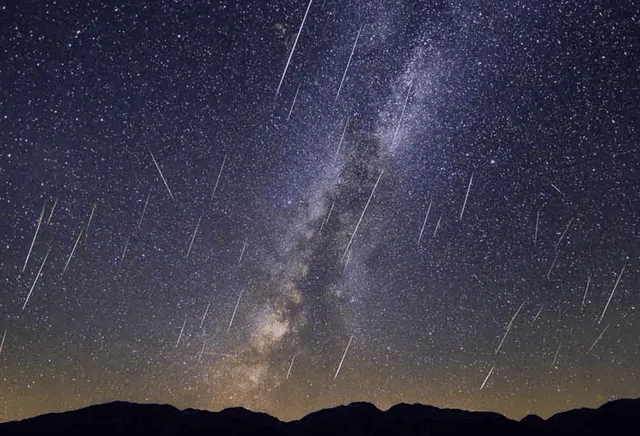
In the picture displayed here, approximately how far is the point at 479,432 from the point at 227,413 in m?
19.1

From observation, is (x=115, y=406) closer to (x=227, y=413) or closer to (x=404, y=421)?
(x=227, y=413)

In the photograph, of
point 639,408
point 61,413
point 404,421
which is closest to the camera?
point 639,408

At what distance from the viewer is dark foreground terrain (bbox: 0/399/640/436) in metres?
34.8

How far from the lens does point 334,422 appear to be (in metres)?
37.8

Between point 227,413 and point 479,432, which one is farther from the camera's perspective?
point 227,413

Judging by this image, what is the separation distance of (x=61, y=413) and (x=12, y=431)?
374 cm

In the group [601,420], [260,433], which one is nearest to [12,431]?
[260,433]

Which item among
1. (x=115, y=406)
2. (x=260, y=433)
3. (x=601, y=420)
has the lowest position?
(x=115, y=406)

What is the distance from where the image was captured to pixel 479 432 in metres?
35.5

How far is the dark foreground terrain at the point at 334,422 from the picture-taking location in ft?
114

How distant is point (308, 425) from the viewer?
38.1 metres

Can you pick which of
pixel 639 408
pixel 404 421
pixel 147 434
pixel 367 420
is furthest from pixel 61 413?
pixel 639 408

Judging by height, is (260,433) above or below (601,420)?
below

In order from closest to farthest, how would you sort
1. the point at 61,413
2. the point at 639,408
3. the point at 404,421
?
the point at 639,408 < the point at 404,421 < the point at 61,413
